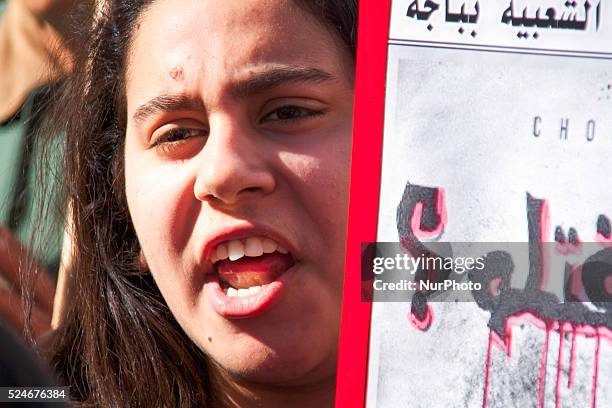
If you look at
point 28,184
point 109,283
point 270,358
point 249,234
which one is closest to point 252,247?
point 249,234

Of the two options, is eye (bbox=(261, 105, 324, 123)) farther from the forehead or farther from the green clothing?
the green clothing

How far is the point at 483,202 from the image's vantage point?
1.09 metres

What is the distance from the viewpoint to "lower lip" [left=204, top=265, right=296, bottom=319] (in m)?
1.36

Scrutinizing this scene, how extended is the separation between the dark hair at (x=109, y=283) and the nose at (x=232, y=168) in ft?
1.14

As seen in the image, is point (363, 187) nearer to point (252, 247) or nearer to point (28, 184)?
point (252, 247)

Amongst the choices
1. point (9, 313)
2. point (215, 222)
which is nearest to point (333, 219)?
point (215, 222)

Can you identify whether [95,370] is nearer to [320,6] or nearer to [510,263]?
[320,6]

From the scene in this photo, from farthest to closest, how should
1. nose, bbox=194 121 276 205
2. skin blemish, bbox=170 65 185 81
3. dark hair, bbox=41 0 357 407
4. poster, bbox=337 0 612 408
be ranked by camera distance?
dark hair, bbox=41 0 357 407 < skin blemish, bbox=170 65 185 81 < nose, bbox=194 121 276 205 < poster, bbox=337 0 612 408

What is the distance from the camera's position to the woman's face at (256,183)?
1.35m

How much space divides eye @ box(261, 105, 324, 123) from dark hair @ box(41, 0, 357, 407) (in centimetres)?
33

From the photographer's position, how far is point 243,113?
138 centimetres

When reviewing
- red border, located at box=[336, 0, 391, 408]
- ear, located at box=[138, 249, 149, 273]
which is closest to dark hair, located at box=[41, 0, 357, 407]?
ear, located at box=[138, 249, 149, 273]

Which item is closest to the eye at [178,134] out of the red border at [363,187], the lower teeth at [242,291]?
the lower teeth at [242,291]

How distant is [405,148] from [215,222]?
1.17ft
